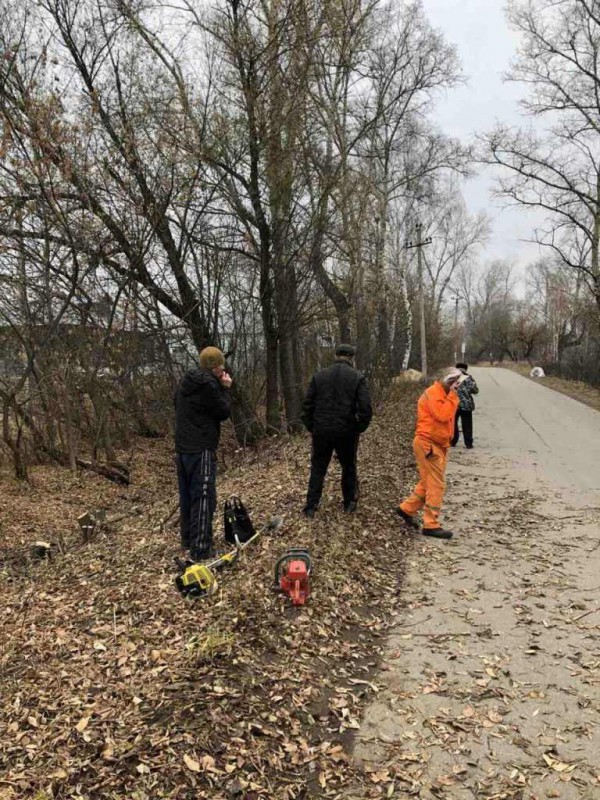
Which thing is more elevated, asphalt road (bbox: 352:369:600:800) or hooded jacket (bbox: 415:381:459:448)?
hooded jacket (bbox: 415:381:459:448)

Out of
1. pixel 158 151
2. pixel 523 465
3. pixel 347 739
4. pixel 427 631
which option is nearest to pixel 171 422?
pixel 158 151

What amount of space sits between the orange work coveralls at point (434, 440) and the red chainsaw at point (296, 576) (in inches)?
95.8

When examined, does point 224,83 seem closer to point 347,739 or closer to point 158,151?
point 158,151

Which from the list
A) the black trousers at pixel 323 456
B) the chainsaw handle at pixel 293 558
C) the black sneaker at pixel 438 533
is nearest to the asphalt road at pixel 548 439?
the black sneaker at pixel 438 533

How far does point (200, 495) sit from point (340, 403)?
6.36ft

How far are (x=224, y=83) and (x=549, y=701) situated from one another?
1062 centimetres

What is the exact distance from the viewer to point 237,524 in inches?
232

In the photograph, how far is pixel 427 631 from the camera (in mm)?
4664

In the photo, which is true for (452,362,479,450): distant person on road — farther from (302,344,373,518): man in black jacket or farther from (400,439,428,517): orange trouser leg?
(302,344,373,518): man in black jacket

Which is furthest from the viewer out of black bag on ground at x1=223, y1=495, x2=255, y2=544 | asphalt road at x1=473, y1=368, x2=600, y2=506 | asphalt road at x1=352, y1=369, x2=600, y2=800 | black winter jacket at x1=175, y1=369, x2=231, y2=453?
asphalt road at x1=473, y1=368, x2=600, y2=506

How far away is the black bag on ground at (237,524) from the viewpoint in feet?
19.2

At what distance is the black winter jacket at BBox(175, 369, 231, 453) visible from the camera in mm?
5473

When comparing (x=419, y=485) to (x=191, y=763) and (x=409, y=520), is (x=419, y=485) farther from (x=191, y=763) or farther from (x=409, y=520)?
(x=191, y=763)

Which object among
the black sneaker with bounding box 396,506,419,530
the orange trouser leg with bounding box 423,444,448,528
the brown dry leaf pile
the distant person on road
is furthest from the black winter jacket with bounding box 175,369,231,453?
the distant person on road
